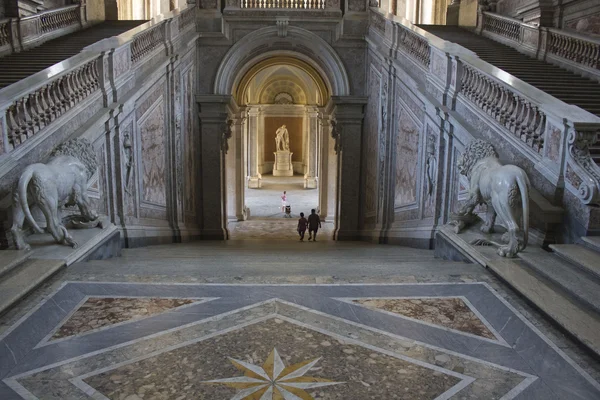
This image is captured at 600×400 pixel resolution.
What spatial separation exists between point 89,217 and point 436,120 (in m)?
4.92

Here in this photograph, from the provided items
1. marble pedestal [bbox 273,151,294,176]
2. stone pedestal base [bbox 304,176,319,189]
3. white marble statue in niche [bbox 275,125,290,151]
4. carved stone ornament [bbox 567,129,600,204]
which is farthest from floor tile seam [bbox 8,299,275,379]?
marble pedestal [bbox 273,151,294,176]

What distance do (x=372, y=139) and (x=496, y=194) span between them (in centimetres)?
759

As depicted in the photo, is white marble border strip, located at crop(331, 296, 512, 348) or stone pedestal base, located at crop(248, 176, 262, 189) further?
stone pedestal base, located at crop(248, 176, 262, 189)

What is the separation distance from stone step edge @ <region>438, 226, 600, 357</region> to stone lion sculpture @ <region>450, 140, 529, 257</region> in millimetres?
300

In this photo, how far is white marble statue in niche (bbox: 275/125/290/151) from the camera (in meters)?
28.8

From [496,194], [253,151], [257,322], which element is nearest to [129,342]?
[257,322]

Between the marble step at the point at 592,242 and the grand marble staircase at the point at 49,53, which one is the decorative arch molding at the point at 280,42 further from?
the marble step at the point at 592,242

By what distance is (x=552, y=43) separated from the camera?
10008mm

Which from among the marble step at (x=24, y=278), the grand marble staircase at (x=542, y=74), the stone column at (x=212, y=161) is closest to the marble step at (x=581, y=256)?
the grand marble staircase at (x=542, y=74)

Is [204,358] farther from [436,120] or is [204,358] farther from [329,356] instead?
[436,120]

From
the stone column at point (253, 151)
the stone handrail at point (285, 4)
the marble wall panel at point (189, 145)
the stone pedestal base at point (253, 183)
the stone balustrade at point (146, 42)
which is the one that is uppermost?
the stone handrail at point (285, 4)

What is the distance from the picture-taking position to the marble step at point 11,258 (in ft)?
12.0

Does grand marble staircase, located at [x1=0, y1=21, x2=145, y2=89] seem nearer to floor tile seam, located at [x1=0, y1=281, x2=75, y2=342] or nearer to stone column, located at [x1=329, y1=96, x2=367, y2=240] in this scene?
floor tile seam, located at [x1=0, y1=281, x2=75, y2=342]

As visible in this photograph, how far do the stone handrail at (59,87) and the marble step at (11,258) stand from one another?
963mm
